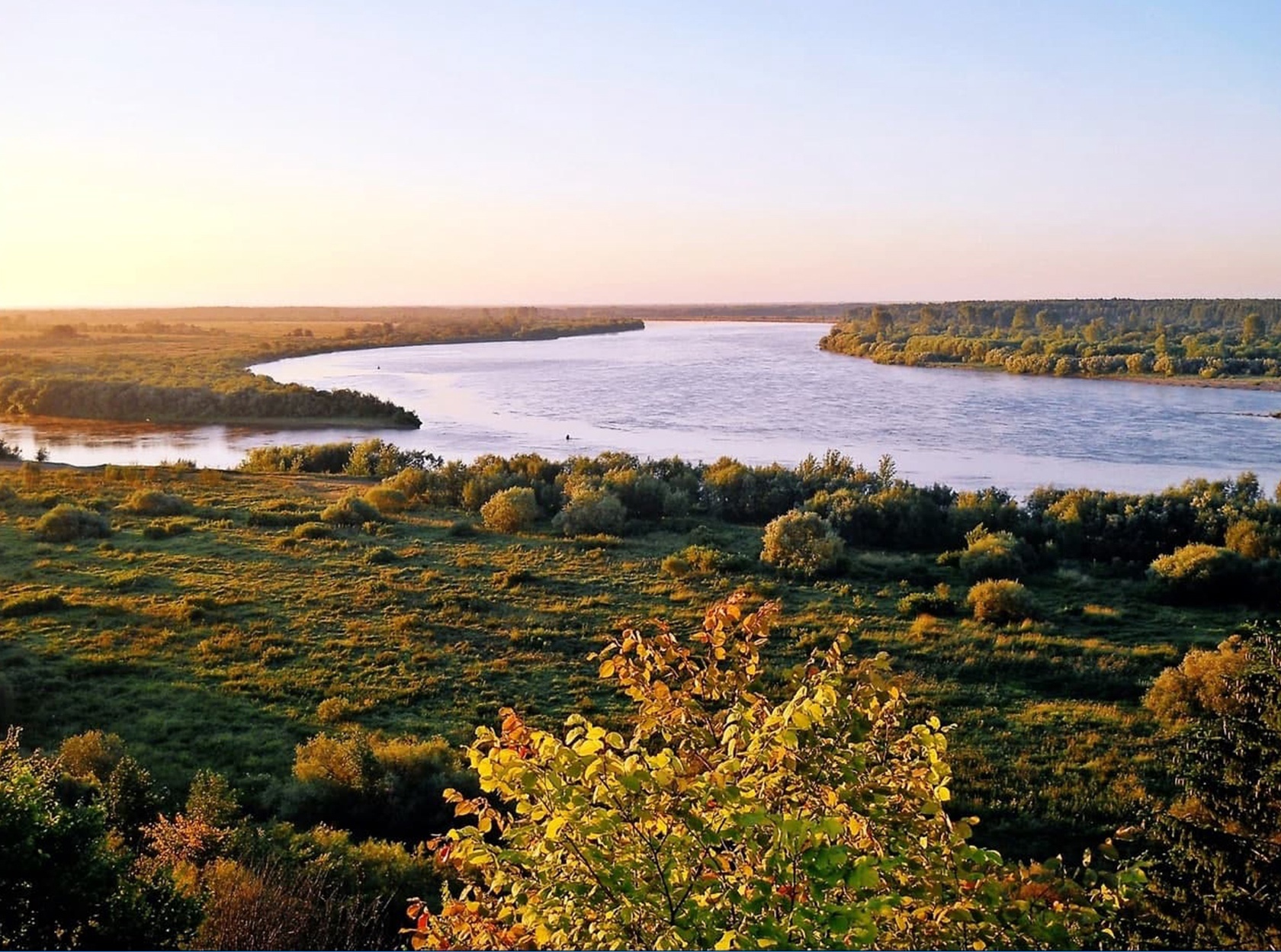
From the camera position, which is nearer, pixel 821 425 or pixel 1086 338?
pixel 821 425

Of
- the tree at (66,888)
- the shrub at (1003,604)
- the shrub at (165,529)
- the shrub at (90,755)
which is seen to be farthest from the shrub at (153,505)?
the tree at (66,888)

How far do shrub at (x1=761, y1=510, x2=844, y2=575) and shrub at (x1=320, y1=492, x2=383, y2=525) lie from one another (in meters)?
12.0

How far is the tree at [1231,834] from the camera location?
5508mm

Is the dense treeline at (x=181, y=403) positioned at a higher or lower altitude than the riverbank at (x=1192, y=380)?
lower

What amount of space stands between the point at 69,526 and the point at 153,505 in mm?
3685

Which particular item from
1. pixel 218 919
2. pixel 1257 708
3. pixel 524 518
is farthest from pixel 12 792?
pixel 524 518

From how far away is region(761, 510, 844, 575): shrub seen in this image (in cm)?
2225

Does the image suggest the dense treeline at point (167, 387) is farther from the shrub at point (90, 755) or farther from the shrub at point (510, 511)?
the shrub at point (90, 755)

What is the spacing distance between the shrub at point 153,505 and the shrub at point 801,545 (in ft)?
59.2

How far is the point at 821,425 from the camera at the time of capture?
4894 centimetres

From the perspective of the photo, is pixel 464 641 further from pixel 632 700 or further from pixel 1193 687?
pixel 1193 687

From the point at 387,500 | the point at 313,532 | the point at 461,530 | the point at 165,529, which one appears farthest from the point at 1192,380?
the point at 165,529

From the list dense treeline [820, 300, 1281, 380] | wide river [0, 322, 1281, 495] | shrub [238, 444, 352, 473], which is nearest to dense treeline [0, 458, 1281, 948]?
shrub [238, 444, 352, 473]

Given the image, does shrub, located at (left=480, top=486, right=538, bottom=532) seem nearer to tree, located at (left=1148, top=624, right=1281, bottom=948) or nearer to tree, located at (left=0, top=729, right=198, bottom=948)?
tree, located at (left=0, top=729, right=198, bottom=948)
